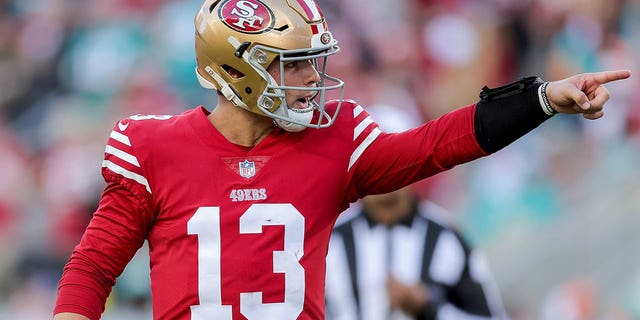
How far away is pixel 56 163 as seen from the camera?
5387 millimetres

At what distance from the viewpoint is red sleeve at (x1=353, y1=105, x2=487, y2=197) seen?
2.65m

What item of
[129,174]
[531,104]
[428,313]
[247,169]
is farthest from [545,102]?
[428,313]

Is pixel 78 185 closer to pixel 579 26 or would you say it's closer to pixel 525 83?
pixel 579 26

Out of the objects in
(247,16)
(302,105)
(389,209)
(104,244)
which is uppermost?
(247,16)

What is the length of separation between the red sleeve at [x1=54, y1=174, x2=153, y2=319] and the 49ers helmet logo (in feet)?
1.48

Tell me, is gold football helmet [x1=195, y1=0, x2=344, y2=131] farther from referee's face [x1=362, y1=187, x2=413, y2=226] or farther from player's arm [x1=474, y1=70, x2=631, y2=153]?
referee's face [x1=362, y1=187, x2=413, y2=226]

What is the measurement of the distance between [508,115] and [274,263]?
632 mm

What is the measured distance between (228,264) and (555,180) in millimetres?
3315

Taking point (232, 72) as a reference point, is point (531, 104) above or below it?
below

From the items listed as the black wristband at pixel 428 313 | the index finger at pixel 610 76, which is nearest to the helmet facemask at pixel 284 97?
the index finger at pixel 610 76

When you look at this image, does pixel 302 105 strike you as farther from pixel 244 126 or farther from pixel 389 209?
pixel 389 209

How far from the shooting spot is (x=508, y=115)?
260 cm

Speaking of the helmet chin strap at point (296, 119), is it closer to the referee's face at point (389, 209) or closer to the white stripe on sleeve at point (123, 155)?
the white stripe on sleeve at point (123, 155)

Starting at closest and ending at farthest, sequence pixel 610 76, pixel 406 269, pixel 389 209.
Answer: pixel 610 76
pixel 406 269
pixel 389 209
